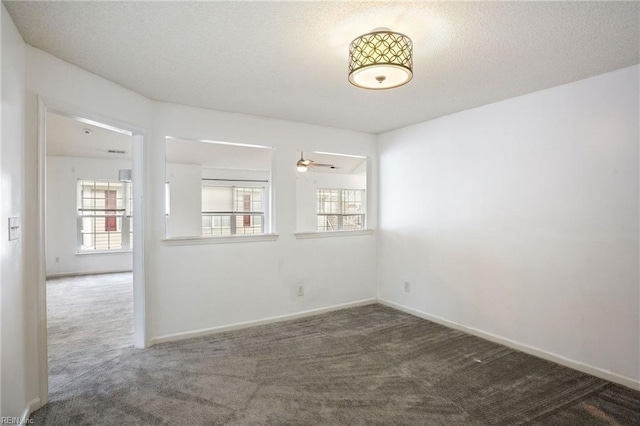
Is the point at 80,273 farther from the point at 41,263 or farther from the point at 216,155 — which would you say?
the point at 41,263

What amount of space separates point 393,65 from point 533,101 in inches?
74.6

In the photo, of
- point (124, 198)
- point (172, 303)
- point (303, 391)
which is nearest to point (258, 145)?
point (172, 303)

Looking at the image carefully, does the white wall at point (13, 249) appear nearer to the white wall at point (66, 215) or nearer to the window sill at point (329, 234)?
the window sill at point (329, 234)

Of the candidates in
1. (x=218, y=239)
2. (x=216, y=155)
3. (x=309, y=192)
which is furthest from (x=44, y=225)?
(x=309, y=192)

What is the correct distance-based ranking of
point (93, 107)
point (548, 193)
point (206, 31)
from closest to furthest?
point (206, 31)
point (93, 107)
point (548, 193)

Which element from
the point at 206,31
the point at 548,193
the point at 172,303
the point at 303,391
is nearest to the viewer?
the point at 206,31

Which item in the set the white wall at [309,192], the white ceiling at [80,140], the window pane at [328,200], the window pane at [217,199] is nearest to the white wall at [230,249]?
the white ceiling at [80,140]

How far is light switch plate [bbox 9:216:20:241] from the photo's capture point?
1933 mm

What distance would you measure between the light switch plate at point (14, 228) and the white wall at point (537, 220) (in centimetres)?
370

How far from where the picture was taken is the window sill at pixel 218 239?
3460 mm

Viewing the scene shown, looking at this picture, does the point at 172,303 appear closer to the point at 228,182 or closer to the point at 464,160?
the point at 464,160

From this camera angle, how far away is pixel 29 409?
219 cm

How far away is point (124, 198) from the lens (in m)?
7.50

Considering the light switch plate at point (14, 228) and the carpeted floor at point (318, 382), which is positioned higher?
the light switch plate at point (14, 228)
